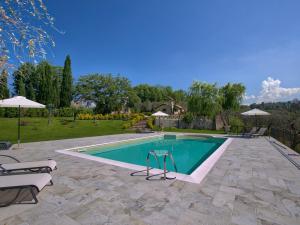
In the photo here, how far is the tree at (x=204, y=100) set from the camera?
22.0 m

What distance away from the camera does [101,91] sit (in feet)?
129

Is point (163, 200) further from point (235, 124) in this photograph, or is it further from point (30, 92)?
point (30, 92)

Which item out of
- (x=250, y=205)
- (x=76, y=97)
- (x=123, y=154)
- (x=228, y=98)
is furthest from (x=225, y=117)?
(x=76, y=97)

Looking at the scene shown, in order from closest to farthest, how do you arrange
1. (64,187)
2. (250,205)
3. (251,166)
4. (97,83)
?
(250,205) → (64,187) → (251,166) → (97,83)

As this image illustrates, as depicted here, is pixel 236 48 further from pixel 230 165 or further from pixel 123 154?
pixel 123 154

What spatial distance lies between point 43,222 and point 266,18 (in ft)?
39.3

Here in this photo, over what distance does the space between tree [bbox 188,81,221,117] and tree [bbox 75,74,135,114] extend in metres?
20.7

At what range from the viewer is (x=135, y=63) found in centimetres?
2647

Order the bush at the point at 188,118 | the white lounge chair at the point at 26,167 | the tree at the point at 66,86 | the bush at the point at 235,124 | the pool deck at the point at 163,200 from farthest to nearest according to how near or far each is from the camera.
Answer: the tree at the point at 66,86 < the bush at the point at 188,118 < the bush at the point at 235,124 < the white lounge chair at the point at 26,167 < the pool deck at the point at 163,200

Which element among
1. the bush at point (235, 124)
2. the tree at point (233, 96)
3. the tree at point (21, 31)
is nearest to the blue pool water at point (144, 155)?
the bush at point (235, 124)

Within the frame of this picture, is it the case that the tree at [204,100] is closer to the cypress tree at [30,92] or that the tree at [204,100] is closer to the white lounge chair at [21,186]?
the white lounge chair at [21,186]

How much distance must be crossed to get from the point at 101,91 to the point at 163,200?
3831 centimetres

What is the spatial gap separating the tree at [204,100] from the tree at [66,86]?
998 inches

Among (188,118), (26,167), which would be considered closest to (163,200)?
(26,167)
